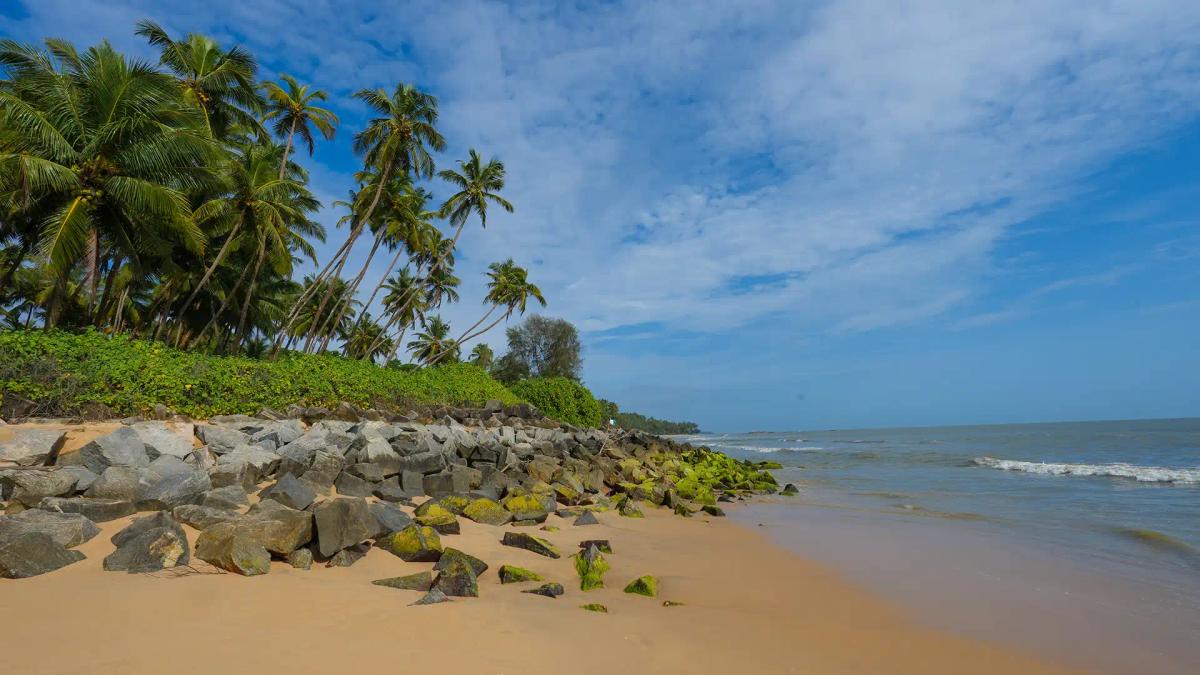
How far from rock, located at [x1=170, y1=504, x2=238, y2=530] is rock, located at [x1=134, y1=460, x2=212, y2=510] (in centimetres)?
Answer: 34

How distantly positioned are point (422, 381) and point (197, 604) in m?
14.2

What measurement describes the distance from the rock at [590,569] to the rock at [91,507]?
159 inches

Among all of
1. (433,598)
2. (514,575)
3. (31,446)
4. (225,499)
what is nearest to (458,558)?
(514,575)

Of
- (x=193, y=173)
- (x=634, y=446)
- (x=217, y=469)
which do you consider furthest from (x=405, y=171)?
(x=217, y=469)

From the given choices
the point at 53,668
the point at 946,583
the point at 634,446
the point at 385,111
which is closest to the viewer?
the point at 53,668

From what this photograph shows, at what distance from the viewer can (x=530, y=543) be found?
19.0 ft

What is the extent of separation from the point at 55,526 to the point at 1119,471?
2372cm

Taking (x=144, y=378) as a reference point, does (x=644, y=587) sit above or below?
below

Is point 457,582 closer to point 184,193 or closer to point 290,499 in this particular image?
point 290,499

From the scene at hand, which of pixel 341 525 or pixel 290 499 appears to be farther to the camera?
pixel 290 499

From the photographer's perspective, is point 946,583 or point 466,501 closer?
point 946,583

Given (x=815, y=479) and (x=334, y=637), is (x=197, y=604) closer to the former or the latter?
(x=334, y=637)

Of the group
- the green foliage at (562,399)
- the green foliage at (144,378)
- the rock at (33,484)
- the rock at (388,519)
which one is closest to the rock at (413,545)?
the rock at (388,519)

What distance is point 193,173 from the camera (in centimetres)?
1435
